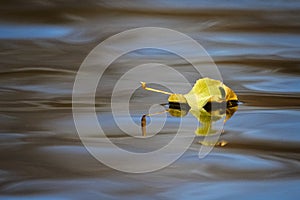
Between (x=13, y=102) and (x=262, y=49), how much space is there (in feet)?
3.28

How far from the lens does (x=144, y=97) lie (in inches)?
85.0

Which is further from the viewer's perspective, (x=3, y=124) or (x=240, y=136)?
(x=3, y=124)

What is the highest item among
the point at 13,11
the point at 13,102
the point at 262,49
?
the point at 13,11

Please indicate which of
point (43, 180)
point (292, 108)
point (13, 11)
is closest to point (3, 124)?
point (43, 180)

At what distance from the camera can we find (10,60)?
2629mm

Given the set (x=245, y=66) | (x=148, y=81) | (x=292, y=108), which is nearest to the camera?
(x=292, y=108)

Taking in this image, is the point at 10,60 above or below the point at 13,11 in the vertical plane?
below

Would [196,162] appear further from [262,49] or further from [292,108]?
[262,49]

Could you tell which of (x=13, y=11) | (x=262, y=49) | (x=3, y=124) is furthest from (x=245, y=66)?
(x=13, y=11)

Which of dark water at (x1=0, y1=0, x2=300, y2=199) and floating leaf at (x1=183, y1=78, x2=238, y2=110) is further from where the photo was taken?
floating leaf at (x1=183, y1=78, x2=238, y2=110)

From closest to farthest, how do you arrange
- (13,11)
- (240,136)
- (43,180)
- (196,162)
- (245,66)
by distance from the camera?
(43,180) < (196,162) < (240,136) < (245,66) < (13,11)

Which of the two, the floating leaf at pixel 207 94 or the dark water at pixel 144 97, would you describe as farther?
the floating leaf at pixel 207 94

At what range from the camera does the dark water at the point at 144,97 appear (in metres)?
1.40

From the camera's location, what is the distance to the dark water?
1404mm
